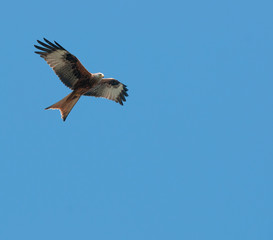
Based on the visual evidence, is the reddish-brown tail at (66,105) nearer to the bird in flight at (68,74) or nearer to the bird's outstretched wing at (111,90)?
the bird in flight at (68,74)

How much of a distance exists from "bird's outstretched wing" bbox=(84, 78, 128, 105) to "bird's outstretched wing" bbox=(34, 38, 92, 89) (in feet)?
4.60

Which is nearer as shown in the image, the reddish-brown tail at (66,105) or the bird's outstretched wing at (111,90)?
the reddish-brown tail at (66,105)

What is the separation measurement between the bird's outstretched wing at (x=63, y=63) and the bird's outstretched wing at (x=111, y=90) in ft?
4.60

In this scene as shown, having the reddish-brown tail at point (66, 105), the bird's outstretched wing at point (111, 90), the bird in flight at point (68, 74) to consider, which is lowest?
the reddish-brown tail at point (66, 105)

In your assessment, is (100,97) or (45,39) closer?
(45,39)

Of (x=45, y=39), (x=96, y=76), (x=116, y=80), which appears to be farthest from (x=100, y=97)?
(x=45, y=39)

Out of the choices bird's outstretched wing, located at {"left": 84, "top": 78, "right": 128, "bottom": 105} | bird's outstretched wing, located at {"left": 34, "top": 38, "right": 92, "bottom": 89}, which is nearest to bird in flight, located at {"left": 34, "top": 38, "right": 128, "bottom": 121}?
bird's outstretched wing, located at {"left": 34, "top": 38, "right": 92, "bottom": 89}

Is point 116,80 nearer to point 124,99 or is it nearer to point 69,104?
point 124,99

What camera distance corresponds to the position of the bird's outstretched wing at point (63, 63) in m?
13.0

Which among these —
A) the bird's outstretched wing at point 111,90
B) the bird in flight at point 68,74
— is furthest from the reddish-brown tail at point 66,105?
the bird's outstretched wing at point 111,90

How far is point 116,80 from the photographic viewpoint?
15.0 m

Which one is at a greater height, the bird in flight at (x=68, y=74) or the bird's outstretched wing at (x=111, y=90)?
the bird's outstretched wing at (x=111, y=90)

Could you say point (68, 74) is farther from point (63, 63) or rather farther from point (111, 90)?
point (111, 90)

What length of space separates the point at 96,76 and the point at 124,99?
2.00 metres
